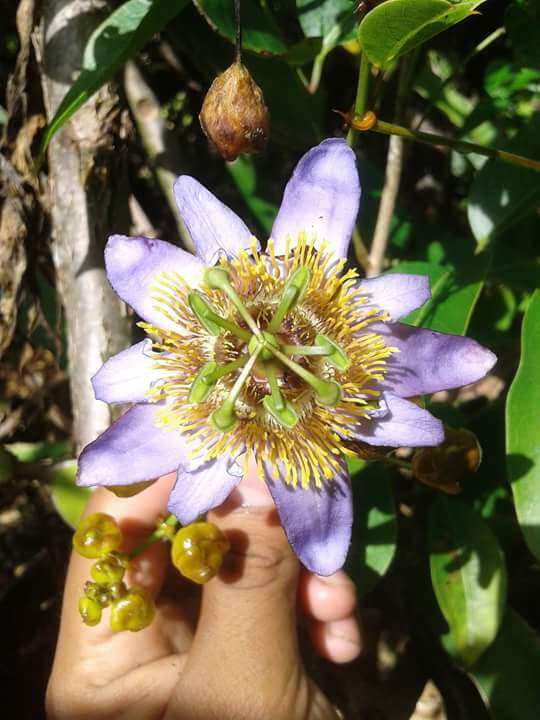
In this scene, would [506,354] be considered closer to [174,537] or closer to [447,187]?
[447,187]

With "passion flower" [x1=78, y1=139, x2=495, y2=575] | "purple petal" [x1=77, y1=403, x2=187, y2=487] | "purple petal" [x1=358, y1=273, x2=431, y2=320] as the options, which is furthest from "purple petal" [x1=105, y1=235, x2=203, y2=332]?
"purple petal" [x1=358, y1=273, x2=431, y2=320]

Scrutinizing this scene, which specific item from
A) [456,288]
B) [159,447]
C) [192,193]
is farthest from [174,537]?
[456,288]

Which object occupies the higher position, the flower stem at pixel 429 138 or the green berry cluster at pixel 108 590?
the flower stem at pixel 429 138

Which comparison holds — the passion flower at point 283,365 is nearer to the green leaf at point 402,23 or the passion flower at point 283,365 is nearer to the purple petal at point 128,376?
the purple petal at point 128,376

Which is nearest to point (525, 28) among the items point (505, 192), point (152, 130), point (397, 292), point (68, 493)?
point (505, 192)

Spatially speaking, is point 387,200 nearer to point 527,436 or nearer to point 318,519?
point 527,436

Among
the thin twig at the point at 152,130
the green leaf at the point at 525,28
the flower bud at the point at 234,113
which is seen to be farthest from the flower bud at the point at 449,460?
the thin twig at the point at 152,130

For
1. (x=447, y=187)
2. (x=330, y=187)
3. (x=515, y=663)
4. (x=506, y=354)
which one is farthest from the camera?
Answer: (x=447, y=187)
